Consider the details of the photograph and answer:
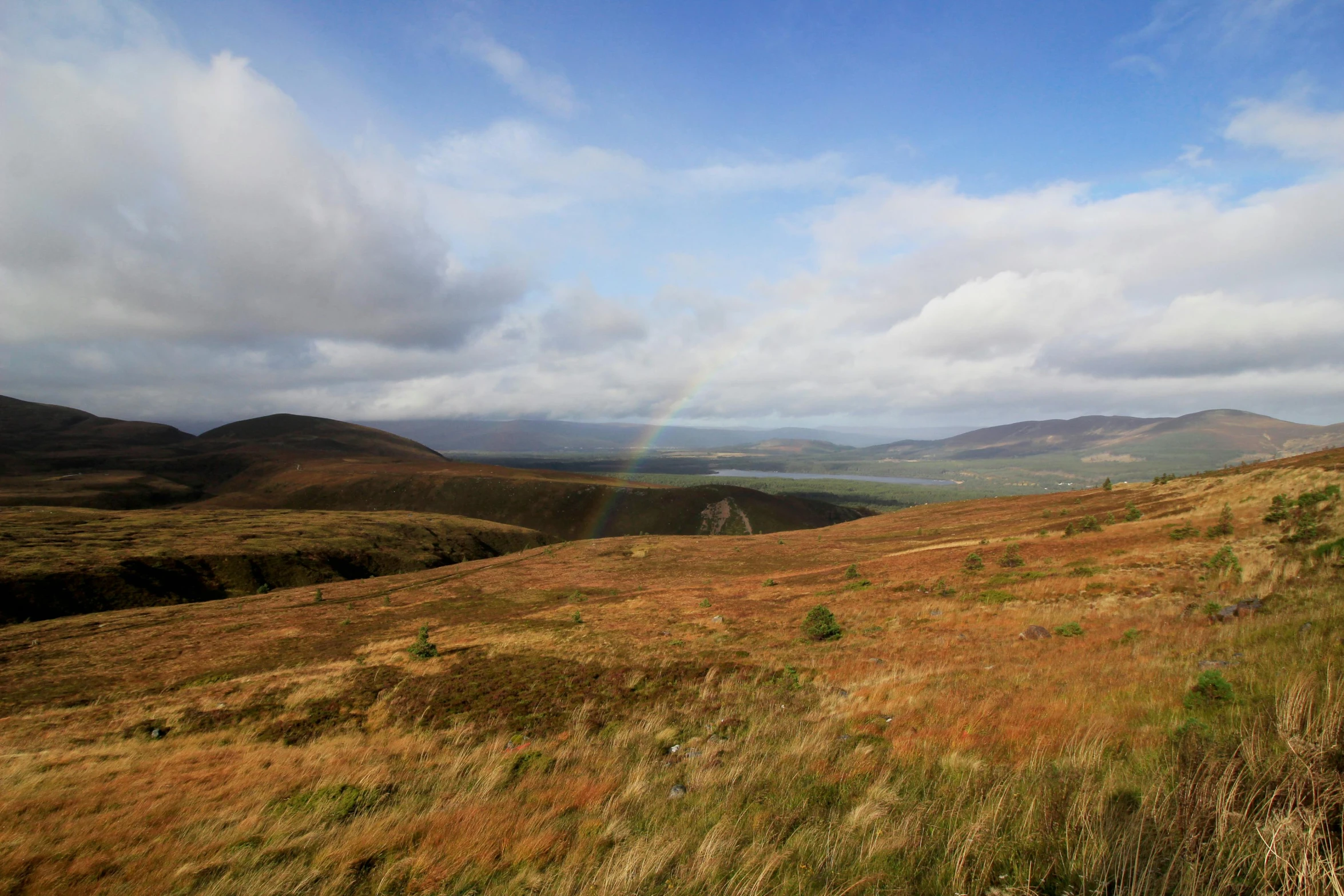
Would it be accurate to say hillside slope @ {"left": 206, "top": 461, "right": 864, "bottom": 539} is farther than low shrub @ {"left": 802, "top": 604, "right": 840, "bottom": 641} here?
Yes

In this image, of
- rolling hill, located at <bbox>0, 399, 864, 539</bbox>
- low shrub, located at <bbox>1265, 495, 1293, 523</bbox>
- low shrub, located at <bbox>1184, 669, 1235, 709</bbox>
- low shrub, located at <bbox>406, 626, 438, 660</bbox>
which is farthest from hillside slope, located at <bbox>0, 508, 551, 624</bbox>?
low shrub, located at <bbox>1265, 495, 1293, 523</bbox>

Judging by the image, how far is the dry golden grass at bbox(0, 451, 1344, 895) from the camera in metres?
4.08

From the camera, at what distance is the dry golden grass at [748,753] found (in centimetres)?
408

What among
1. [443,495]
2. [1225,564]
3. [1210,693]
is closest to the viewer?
[1210,693]

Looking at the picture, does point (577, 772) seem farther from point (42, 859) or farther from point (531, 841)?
point (42, 859)

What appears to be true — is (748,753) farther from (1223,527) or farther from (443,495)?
(443,495)

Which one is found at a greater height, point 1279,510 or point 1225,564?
point 1279,510

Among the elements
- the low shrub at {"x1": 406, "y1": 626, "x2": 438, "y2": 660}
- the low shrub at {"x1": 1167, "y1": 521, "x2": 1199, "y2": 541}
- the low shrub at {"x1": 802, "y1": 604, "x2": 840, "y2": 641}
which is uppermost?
the low shrub at {"x1": 1167, "y1": 521, "x2": 1199, "y2": 541}

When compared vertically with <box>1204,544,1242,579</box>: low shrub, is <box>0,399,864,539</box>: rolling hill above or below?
below

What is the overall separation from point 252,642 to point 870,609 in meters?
32.1

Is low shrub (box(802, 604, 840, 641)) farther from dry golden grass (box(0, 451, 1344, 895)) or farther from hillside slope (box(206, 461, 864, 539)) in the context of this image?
hillside slope (box(206, 461, 864, 539))

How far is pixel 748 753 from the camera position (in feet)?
25.0

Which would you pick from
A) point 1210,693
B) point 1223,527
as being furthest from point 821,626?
point 1223,527

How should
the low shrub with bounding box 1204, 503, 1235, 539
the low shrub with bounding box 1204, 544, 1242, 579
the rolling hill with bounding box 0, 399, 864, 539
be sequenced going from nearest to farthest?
the low shrub with bounding box 1204, 544, 1242, 579, the low shrub with bounding box 1204, 503, 1235, 539, the rolling hill with bounding box 0, 399, 864, 539
